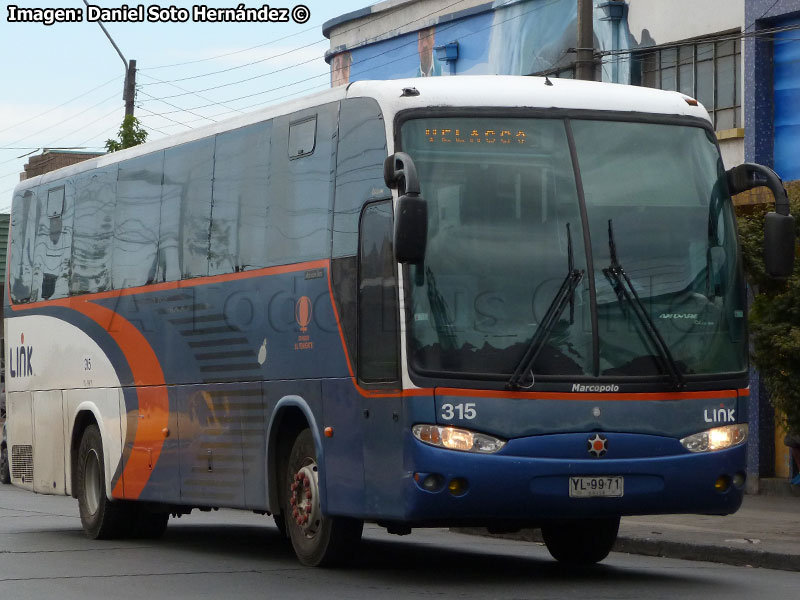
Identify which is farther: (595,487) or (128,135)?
(128,135)

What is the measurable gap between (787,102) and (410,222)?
11.6 m

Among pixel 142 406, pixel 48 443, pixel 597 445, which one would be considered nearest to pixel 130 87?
pixel 48 443

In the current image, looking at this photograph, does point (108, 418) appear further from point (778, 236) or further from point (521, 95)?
point (778, 236)

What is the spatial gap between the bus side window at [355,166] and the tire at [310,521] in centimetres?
147

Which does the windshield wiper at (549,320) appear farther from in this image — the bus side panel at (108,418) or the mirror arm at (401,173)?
the bus side panel at (108,418)

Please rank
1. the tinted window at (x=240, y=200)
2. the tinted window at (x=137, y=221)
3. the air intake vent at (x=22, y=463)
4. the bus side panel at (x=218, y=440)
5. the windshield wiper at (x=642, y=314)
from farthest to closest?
the air intake vent at (x=22, y=463) → the tinted window at (x=137, y=221) → the tinted window at (x=240, y=200) → the bus side panel at (x=218, y=440) → the windshield wiper at (x=642, y=314)

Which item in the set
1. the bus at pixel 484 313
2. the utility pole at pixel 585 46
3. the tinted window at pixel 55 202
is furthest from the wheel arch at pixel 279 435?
the utility pole at pixel 585 46

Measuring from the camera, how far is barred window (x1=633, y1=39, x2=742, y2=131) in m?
21.9

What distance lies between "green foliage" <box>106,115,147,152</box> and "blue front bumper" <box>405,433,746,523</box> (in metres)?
22.5

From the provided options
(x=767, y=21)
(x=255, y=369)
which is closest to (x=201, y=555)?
(x=255, y=369)

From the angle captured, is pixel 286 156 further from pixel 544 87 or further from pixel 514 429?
pixel 514 429

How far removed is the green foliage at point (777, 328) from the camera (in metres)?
16.6

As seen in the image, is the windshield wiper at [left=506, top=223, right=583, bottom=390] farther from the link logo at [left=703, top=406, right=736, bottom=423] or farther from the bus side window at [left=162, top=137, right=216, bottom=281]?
the bus side window at [left=162, top=137, right=216, bottom=281]

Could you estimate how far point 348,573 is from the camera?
11.8 meters
